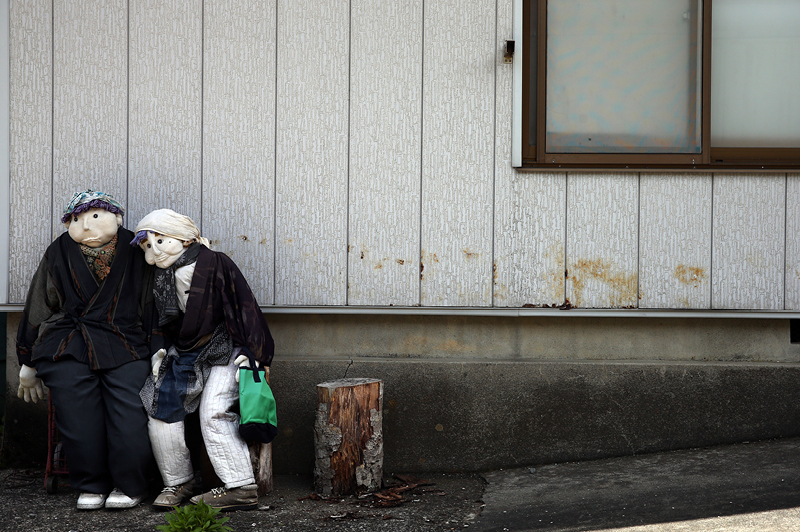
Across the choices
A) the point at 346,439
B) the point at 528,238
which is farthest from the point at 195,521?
the point at 528,238

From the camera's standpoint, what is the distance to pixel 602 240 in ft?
13.3

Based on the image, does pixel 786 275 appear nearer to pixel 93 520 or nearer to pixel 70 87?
pixel 93 520

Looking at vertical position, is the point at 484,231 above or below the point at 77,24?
below

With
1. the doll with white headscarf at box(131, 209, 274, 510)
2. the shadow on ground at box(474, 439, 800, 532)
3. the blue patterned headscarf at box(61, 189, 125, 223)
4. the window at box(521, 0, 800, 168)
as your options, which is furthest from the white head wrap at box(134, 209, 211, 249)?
the shadow on ground at box(474, 439, 800, 532)

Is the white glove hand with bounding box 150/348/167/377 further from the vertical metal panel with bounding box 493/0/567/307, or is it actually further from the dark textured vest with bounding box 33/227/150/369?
the vertical metal panel with bounding box 493/0/567/307

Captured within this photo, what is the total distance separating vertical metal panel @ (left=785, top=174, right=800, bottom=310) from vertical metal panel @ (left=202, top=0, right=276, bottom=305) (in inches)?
122

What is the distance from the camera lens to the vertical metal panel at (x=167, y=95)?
4.07m

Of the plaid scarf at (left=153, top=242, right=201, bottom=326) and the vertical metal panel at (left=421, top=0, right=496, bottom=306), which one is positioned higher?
the vertical metal panel at (left=421, top=0, right=496, bottom=306)

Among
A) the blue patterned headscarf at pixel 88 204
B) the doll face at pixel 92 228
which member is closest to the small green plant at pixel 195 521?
the doll face at pixel 92 228

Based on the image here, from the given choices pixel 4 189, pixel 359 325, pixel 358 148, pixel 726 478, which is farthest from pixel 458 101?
pixel 4 189

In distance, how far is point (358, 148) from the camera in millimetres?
4059

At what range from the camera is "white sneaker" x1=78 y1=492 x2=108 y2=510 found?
11.3 feet

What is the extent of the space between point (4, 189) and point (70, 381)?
4.69 feet

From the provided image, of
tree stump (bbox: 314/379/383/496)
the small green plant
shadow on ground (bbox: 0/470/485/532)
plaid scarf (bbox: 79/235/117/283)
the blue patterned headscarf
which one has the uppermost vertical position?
the blue patterned headscarf
